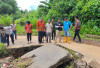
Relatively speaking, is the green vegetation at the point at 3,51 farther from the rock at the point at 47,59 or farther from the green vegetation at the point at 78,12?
the green vegetation at the point at 78,12

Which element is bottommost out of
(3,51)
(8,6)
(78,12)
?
(3,51)

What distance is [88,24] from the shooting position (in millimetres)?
9328

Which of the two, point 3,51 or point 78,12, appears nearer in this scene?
point 3,51

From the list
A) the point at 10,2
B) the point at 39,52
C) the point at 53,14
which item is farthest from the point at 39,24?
the point at 10,2

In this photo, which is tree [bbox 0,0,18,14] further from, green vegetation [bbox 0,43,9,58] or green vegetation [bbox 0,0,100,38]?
green vegetation [bbox 0,43,9,58]

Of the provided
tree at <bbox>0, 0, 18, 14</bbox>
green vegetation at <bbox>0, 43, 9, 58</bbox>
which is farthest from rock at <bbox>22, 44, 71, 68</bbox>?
tree at <bbox>0, 0, 18, 14</bbox>

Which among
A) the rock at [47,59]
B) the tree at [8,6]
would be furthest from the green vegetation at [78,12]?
the tree at [8,6]

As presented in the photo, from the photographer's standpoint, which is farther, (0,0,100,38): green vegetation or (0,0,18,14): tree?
(0,0,18,14): tree

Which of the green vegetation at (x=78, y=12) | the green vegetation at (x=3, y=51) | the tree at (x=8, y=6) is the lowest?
the green vegetation at (x=3, y=51)

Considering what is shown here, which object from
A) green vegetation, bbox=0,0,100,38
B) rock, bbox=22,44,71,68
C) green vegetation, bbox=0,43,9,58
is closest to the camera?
rock, bbox=22,44,71,68

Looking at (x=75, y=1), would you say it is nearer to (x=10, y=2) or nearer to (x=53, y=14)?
(x=53, y=14)

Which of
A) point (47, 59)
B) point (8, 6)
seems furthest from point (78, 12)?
point (8, 6)

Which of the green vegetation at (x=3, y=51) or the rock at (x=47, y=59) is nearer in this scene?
the rock at (x=47, y=59)

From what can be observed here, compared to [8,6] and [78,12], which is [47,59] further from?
[8,6]
